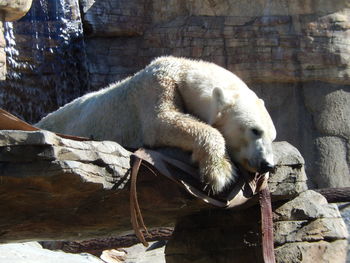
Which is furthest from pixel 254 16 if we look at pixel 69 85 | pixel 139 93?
pixel 139 93

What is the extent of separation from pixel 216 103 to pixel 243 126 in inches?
7.5

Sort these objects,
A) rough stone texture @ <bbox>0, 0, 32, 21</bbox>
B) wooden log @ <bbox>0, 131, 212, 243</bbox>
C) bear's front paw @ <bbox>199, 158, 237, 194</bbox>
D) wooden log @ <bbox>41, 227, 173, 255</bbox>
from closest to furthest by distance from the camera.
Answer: wooden log @ <bbox>0, 131, 212, 243</bbox>, bear's front paw @ <bbox>199, 158, 237, 194</bbox>, wooden log @ <bbox>41, 227, 173, 255</bbox>, rough stone texture @ <bbox>0, 0, 32, 21</bbox>

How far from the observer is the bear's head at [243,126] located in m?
3.72

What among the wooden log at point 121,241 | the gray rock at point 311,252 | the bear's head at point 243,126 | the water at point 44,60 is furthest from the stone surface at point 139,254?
the bear's head at point 243,126

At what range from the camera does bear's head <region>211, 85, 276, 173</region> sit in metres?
3.72

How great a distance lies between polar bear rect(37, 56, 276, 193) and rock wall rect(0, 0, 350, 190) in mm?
3776

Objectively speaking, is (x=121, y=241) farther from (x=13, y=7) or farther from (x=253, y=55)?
(x=253, y=55)

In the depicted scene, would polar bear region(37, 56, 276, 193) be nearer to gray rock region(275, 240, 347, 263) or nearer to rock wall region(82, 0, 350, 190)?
gray rock region(275, 240, 347, 263)

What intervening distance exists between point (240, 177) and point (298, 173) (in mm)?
415

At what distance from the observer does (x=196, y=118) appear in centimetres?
384

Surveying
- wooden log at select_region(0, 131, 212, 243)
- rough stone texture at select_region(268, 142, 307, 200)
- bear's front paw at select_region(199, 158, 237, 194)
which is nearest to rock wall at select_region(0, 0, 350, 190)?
rough stone texture at select_region(268, 142, 307, 200)

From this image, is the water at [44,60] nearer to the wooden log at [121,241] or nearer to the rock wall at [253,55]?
the rock wall at [253,55]

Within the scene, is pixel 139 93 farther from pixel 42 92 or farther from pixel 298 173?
pixel 42 92

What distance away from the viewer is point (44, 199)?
10.3ft
